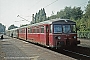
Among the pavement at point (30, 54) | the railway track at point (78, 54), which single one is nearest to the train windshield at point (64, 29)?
the railway track at point (78, 54)

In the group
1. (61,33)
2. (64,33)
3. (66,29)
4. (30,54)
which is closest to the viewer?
(30,54)

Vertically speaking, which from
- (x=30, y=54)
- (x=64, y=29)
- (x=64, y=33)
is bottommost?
(x=30, y=54)

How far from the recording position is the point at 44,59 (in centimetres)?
1595

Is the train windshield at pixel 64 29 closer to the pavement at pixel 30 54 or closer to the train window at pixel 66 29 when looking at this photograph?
the train window at pixel 66 29

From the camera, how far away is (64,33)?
2112 cm

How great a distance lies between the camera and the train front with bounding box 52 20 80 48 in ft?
68.4

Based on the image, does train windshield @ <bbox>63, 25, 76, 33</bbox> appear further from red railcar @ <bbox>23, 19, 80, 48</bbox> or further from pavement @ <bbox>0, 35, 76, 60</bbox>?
pavement @ <bbox>0, 35, 76, 60</bbox>

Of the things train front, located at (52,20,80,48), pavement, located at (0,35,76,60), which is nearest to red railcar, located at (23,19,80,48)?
train front, located at (52,20,80,48)

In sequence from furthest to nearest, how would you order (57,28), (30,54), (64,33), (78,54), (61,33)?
(57,28), (64,33), (61,33), (30,54), (78,54)

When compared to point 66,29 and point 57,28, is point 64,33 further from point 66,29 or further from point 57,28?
point 57,28

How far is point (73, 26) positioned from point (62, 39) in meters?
1.78

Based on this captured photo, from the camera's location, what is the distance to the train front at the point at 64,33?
20.9 meters

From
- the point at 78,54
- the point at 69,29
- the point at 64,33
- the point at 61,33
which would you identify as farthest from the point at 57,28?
the point at 78,54

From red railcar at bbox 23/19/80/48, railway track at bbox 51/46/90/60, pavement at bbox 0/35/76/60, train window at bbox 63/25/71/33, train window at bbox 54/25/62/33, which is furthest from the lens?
train window at bbox 63/25/71/33
